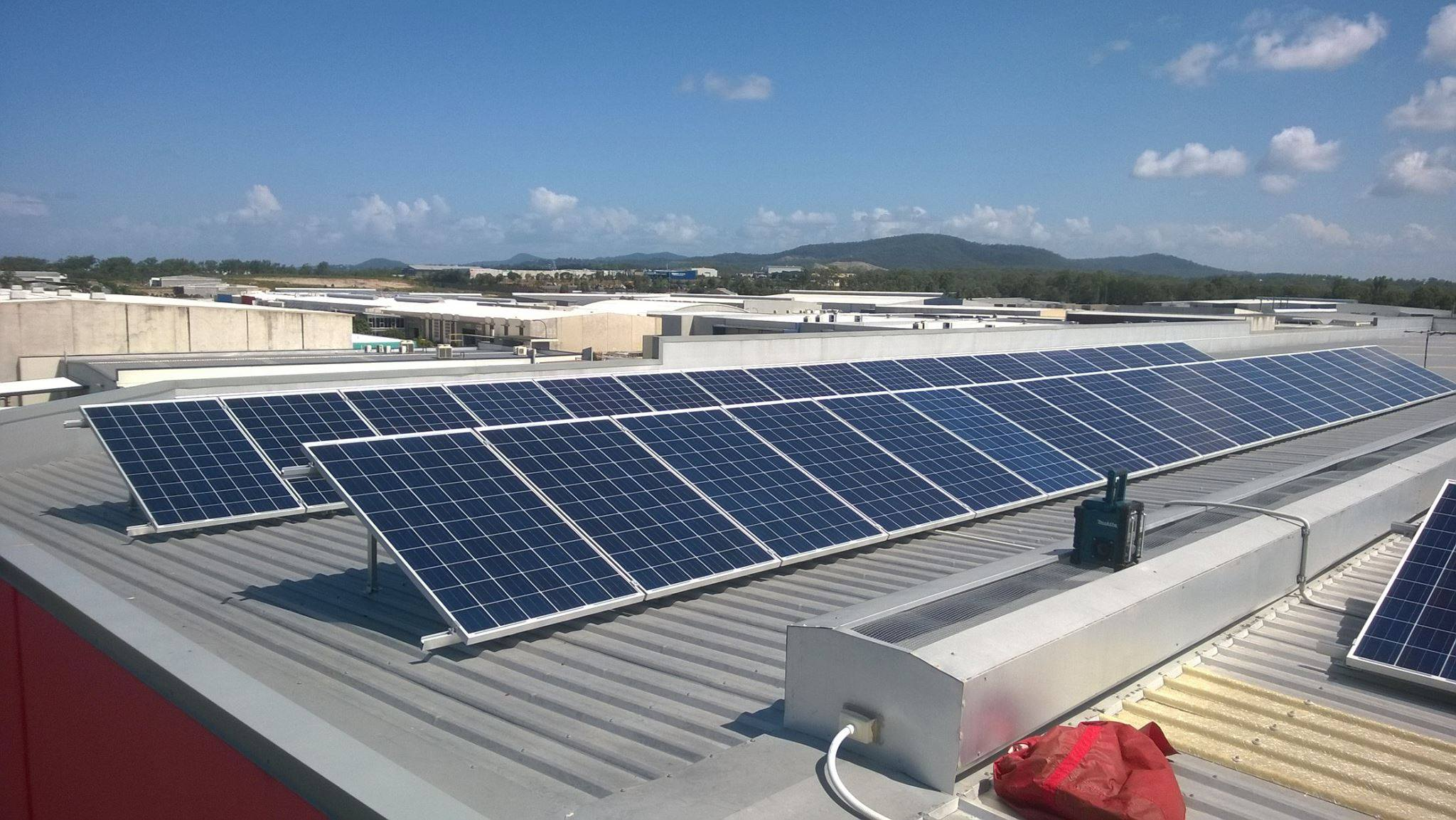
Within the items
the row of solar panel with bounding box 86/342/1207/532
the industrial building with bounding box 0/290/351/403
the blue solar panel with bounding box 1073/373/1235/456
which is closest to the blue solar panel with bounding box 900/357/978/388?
the row of solar panel with bounding box 86/342/1207/532

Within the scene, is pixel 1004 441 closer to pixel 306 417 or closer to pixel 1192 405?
pixel 1192 405

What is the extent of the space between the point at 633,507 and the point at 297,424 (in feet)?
25.2

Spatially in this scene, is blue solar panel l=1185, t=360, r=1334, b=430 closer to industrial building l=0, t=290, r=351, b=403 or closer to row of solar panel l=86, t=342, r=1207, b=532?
row of solar panel l=86, t=342, r=1207, b=532

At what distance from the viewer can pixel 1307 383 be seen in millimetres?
31938

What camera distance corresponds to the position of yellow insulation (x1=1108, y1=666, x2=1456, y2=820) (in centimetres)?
685

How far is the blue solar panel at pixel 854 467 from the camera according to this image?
14188 millimetres

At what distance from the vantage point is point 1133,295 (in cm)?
14875

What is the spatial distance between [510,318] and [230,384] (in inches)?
1784

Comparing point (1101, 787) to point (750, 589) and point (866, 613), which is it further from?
point (750, 589)


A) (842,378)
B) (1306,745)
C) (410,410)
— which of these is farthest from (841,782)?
(842,378)

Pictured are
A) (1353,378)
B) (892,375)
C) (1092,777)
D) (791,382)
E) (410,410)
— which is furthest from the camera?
(1353,378)

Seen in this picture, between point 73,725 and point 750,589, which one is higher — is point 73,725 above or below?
below

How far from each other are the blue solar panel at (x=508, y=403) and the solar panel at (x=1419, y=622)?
1252 centimetres

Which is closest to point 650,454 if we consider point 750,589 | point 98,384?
point 750,589
